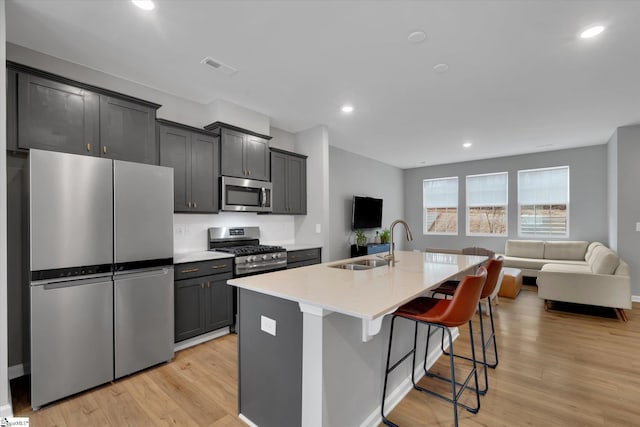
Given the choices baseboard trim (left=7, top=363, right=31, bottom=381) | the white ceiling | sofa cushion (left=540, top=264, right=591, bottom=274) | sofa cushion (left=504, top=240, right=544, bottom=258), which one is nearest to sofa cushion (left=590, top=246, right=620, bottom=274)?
sofa cushion (left=540, top=264, right=591, bottom=274)

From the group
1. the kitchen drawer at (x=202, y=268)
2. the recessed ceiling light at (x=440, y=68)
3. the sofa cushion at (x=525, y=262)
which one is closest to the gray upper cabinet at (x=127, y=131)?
the kitchen drawer at (x=202, y=268)

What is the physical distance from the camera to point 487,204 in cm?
722

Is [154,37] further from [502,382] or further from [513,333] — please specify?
[513,333]

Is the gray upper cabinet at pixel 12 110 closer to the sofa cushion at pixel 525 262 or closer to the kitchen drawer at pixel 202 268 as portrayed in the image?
the kitchen drawer at pixel 202 268

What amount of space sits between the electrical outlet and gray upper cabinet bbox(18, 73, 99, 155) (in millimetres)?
2200

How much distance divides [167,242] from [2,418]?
4.83ft

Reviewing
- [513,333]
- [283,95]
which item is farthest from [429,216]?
[283,95]

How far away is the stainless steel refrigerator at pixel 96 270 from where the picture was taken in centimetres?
208

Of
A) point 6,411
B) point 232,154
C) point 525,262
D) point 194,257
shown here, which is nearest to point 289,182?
point 232,154

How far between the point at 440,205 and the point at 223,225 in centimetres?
614

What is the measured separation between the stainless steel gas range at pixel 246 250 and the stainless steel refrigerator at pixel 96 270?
0.86m

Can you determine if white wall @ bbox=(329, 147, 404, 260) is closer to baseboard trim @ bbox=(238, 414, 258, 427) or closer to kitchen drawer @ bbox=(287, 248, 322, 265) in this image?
kitchen drawer @ bbox=(287, 248, 322, 265)

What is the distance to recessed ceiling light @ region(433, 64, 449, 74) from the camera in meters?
2.84

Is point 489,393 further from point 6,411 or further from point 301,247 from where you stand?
point 6,411
